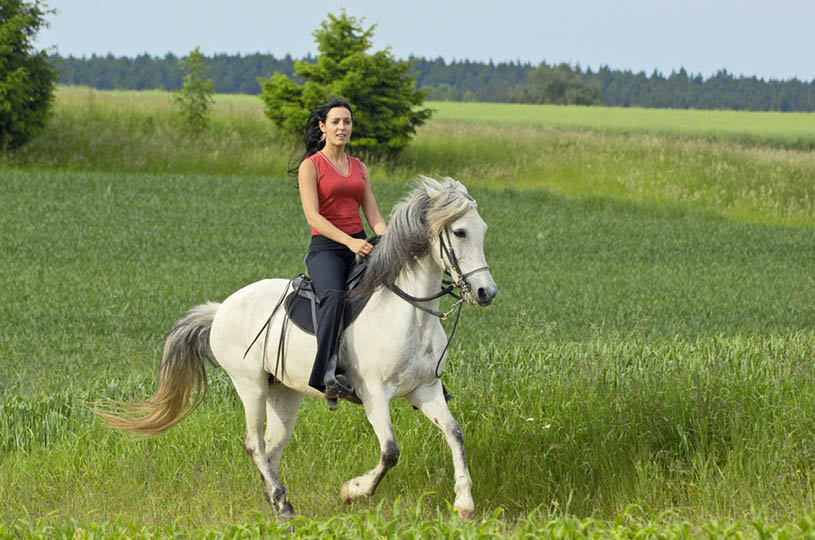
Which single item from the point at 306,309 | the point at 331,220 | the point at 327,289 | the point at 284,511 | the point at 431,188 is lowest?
the point at 284,511

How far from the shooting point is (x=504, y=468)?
785 centimetres

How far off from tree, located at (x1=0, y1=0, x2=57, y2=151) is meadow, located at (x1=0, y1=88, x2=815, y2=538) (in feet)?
3.55

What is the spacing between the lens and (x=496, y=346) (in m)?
Answer: 12.5

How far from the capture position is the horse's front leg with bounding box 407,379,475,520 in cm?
605

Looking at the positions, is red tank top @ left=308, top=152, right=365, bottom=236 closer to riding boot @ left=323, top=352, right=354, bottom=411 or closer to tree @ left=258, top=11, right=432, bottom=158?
riding boot @ left=323, top=352, right=354, bottom=411

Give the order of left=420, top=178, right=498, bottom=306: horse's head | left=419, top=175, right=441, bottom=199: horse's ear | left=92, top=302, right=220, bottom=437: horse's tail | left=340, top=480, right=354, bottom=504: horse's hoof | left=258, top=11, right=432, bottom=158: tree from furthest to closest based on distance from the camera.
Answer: left=258, top=11, right=432, bottom=158: tree
left=92, top=302, right=220, bottom=437: horse's tail
left=340, top=480, right=354, bottom=504: horse's hoof
left=419, top=175, right=441, bottom=199: horse's ear
left=420, top=178, right=498, bottom=306: horse's head

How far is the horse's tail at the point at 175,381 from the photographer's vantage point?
759 centimetres

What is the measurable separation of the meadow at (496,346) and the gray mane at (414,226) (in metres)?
1.47

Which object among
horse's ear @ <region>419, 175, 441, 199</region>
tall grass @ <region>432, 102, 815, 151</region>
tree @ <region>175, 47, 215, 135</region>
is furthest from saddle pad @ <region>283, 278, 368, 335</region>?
tall grass @ <region>432, 102, 815, 151</region>

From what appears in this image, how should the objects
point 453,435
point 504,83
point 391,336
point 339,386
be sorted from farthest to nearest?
point 504,83 < point 339,386 < point 391,336 < point 453,435

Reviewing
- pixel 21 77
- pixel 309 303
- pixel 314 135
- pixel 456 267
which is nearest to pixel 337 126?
pixel 314 135

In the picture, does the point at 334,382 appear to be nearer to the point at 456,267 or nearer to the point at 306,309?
the point at 306,309

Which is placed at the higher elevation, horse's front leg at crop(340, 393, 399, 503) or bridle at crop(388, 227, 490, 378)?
bridle at crop(388, 227, 490, 378)

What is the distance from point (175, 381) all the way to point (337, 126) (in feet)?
7.77
